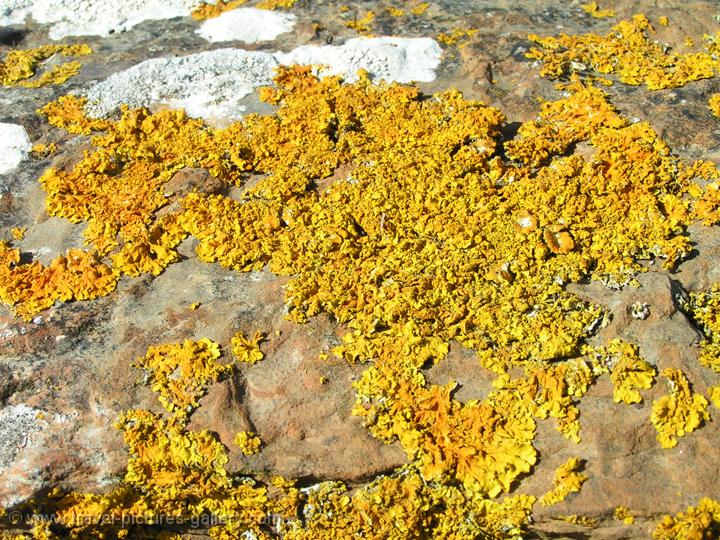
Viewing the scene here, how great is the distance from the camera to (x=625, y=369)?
10.4 feet

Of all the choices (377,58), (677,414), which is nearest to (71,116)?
(377,58)

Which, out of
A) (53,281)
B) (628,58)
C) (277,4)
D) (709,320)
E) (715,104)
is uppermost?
(277,4)

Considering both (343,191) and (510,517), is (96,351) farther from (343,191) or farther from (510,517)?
(510,517)

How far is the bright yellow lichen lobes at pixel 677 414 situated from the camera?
9.93 feet

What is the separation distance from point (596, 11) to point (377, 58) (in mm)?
2012

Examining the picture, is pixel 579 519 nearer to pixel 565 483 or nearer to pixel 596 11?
pixel 565 483

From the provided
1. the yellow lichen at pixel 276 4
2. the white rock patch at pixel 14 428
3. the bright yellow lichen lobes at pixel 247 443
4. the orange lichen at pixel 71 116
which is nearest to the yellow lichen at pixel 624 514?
the bright yellow lichen lobes at pixel 247 443

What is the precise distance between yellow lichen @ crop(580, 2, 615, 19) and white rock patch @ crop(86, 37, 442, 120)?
1442 mm

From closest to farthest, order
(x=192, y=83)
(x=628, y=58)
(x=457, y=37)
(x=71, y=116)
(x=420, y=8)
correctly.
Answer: (x=71, y=116), (x=192, y=83), (x=628, y=58), (x=457, y=37), (x=420, y=8)

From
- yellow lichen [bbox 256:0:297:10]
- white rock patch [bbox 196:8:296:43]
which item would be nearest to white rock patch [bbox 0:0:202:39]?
white rock patch [bbox 196:8:296:43]

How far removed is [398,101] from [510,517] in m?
2.75

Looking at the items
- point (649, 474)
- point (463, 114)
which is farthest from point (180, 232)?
point (649, 474)

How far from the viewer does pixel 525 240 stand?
143 inches

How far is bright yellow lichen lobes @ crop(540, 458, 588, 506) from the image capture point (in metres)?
2.97
